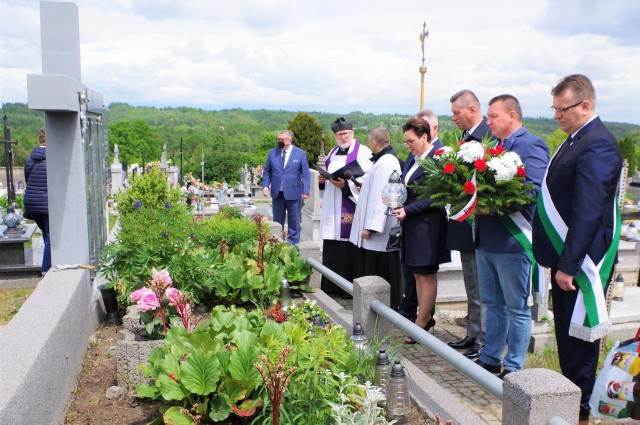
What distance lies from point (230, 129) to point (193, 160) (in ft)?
134

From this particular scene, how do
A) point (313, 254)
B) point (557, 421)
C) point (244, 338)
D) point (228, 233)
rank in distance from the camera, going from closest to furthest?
point (557, 421)
point (244, 338)
point (313, 254)
point (228, 233)

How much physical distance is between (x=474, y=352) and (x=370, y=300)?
1.12 metres

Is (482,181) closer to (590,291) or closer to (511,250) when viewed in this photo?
(511,250)

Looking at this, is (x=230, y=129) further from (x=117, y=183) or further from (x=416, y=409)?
(x=416, y=409)

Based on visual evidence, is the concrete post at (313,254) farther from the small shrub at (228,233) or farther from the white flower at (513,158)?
the white flower at (513,158)

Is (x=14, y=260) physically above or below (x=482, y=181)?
below

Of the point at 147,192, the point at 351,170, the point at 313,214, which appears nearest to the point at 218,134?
the point at 313,214

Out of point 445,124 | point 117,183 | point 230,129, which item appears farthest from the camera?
point 230,129

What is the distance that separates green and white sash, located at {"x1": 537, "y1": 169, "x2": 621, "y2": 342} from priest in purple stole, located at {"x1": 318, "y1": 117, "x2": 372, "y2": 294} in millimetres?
3115

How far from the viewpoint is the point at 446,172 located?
4.00 metres

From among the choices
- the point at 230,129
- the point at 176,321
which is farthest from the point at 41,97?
the point at 230,129

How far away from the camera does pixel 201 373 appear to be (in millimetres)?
3061

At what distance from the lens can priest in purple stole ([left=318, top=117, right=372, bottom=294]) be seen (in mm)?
6430

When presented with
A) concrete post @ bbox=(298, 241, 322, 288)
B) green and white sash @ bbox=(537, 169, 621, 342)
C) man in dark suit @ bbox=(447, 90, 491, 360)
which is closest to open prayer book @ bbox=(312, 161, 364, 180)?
concrete post @ bbox=(298, 241, 322, 288)
